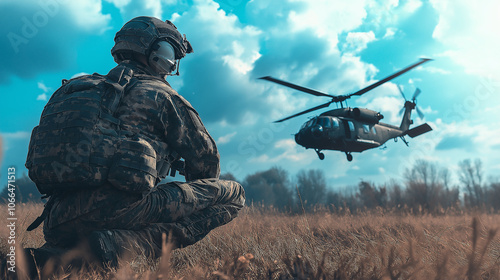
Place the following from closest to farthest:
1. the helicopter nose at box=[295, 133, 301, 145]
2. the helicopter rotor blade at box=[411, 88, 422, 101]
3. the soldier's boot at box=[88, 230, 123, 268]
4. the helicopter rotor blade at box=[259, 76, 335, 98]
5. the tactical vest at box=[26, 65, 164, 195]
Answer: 1. the soldier's boot at box=[88, 230, 123, 268]
2. the tactical vest at box=[26, 65, 164, 195]
3. the helicopter rotor blade at box=[259, 76, 335, 98]
4. the helicopter nose at box=[295, 133, 301, 145]
5. the helicopter rotor blade at box=[411, 88, 422, 101]

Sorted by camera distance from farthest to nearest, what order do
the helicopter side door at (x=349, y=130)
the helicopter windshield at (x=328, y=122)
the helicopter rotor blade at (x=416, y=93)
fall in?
the helicopter rotor blade at (x=416, y=93) < the helicopter side door at (x=349, y=130) < the helicopter windshield at (x=328, y=122)

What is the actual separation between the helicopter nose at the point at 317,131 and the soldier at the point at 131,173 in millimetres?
12106

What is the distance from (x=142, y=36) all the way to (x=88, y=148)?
1328 millimetres

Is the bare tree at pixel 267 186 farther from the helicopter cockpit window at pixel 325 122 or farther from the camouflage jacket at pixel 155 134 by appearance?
the camouflage jacket at pixel 155 134

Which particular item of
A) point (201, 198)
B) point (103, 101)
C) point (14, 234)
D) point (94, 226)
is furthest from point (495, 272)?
point (14, 234)

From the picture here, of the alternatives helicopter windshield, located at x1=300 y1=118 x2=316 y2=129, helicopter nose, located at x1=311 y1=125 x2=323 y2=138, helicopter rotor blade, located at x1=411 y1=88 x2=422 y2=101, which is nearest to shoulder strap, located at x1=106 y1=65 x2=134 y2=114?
helicopter nose, located at x1=311 y1=125 x2=323 y2=138

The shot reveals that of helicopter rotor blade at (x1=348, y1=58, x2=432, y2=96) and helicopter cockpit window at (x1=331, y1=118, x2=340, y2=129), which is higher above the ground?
helicopter rotor blade at (x1=348, y1=58, x2=432, y2=96)

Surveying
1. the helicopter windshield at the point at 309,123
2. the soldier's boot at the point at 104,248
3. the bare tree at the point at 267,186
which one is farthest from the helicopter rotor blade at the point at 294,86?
the bare tree at the point at 267,186

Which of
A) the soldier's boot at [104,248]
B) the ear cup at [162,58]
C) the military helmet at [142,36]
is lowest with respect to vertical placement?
the soldier's boot at [104,248]

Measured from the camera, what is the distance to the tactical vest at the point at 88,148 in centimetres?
242

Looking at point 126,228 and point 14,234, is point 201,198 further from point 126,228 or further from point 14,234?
point 14,234

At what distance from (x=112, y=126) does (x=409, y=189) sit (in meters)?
25.9

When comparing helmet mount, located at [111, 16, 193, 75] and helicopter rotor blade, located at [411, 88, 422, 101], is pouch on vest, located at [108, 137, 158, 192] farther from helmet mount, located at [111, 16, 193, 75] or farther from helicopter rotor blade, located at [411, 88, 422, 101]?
helicopter rotor blade, located at [411, 88, 422, 101]

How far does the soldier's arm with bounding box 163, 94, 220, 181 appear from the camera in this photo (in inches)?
112
